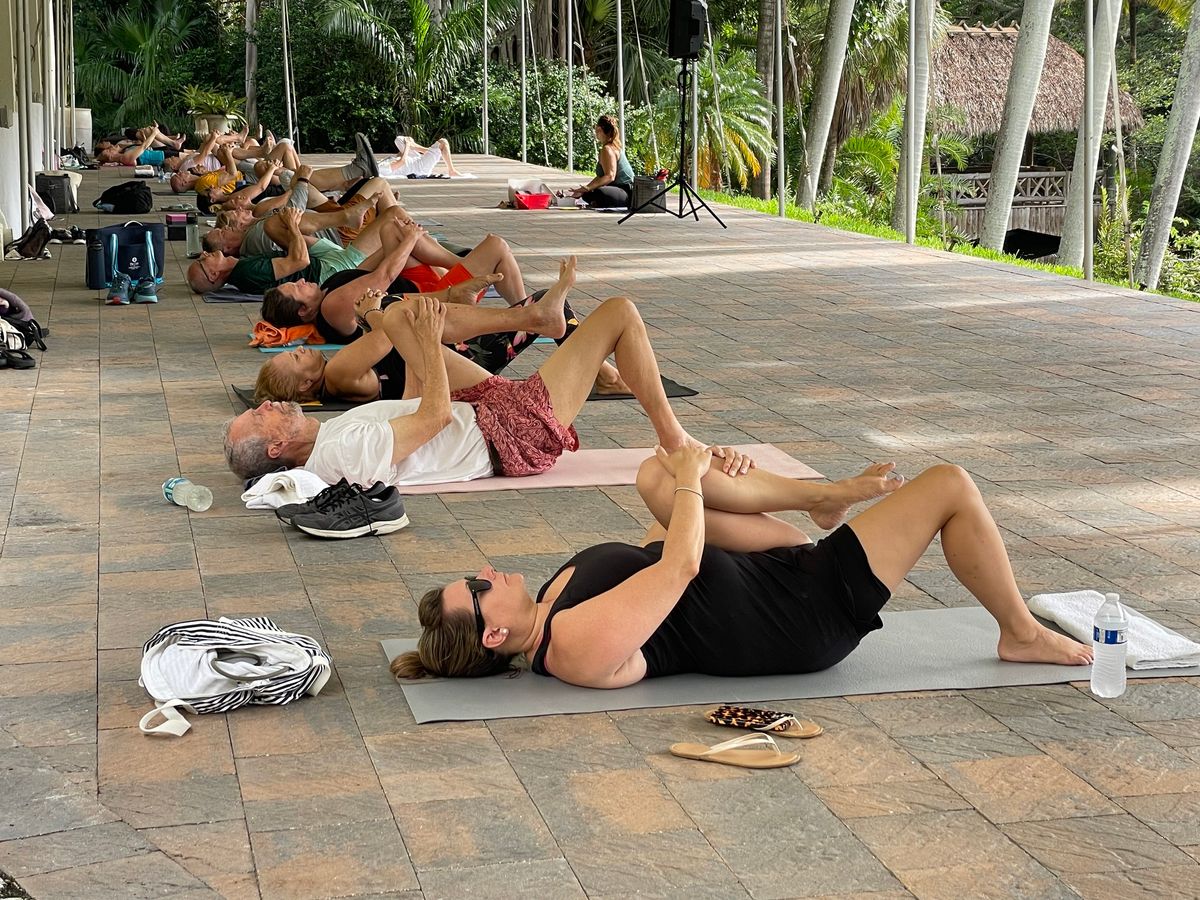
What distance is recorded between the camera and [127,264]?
1046cm

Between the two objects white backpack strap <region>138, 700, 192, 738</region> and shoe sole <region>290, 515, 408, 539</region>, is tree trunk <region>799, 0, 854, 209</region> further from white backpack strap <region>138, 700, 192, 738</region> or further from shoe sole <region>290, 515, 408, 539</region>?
white backpack strap <region>138, 700, 192, 738</region>

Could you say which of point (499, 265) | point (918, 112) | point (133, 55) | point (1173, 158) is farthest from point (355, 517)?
point (133, 55)

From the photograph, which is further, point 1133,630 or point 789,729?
point 1133,630

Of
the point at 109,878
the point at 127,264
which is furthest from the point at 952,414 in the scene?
the point at 127,264

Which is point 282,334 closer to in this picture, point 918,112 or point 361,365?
point 361,365

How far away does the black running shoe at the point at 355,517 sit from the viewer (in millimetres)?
4672

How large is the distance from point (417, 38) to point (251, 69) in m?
5.06

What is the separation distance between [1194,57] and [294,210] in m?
8.55

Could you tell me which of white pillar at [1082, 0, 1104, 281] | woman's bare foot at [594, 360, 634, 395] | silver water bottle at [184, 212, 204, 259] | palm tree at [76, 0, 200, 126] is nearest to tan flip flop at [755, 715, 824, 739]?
woman's bare foot at [594, 360, 634, 395]

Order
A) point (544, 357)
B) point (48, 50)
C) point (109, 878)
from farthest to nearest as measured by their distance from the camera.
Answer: point (48, 50) < point (544, 357) < point (109, 878)

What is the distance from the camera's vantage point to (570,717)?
3283 mm

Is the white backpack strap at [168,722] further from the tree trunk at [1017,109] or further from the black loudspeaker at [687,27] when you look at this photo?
the tree trunk at [1017,109]

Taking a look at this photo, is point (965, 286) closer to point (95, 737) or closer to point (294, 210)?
point (294, 210)

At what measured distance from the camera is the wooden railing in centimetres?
2777
